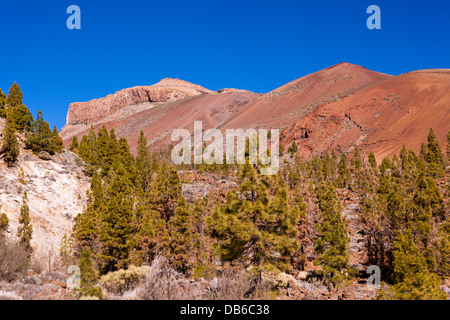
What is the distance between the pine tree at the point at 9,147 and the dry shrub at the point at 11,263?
21.3m

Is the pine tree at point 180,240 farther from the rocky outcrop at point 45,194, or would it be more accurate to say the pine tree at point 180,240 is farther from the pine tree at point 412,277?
the pine tree at point 412,277

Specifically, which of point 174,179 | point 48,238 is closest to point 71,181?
point 48,238

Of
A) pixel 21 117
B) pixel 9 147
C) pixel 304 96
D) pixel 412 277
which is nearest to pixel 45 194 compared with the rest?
pixel 9 147

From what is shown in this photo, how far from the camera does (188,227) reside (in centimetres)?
2103

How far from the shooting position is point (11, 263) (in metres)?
12.8

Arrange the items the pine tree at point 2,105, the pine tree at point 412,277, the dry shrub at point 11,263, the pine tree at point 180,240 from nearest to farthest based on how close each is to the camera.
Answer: the pine tree at point 412,277, the dry shrub at point 11,263, the pine tree at point 180,240, the pine tree at point 2,105

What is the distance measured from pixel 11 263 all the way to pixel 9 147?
2343 centimetres

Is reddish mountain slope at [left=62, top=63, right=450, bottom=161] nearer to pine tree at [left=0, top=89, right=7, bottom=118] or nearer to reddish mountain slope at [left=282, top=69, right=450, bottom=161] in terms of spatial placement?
reddish mountain slope at [left=282, top=69, right=450, bottom=161]

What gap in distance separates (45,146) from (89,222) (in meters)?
19.1

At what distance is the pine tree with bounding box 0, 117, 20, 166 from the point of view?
31484 mm

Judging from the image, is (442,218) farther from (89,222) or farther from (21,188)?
(21,188)

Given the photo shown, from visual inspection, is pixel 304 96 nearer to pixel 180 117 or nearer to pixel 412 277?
pixel 180 117

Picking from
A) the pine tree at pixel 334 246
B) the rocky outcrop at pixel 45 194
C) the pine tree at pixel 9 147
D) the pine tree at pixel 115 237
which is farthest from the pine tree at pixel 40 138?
the pine tree at pixel 334 246

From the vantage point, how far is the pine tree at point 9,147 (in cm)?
3148
